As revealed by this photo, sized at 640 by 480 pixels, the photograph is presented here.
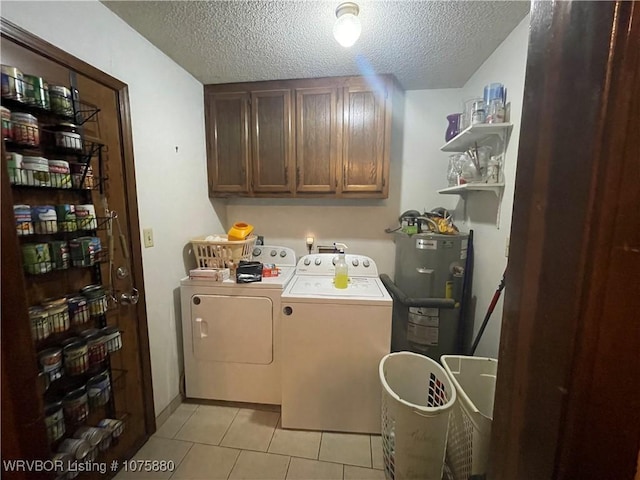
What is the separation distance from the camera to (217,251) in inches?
76.7

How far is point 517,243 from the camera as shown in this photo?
0.47 m

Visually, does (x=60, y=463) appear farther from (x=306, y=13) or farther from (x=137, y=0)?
(x=306, y=13)

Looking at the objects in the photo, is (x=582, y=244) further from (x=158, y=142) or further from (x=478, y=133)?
(x=158, y=142)

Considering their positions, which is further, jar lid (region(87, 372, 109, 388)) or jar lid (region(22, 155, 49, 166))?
jar lid (region(87, 372, 109, 388))

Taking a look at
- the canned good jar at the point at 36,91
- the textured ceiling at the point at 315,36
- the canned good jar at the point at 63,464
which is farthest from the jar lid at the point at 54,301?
the textured ceiling at the point at 315,36

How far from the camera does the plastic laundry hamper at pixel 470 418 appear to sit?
3.60ft

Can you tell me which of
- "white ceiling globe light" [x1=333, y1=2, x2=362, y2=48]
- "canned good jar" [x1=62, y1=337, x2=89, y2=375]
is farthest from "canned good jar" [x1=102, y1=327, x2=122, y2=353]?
"white ceiling globe light" [x1=333, y1=2, x2=362, y2=48]

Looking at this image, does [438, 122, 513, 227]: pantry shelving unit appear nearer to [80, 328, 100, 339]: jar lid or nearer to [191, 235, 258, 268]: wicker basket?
[191, 235, 258, 268]: wicker basket

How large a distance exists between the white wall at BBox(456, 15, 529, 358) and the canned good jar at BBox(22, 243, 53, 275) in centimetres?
219

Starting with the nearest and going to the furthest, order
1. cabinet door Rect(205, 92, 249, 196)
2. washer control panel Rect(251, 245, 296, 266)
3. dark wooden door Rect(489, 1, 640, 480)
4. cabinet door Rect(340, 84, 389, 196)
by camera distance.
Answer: dark wooden door Rect(489, 1, 640, 480) < cabinet door Rect(340, 84, 389, 196) < cabinet door Rect(205, 92, 249, 196) < washer control panel Rect(251, 245, 296, 266)

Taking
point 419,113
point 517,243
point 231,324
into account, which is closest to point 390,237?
point 419,113

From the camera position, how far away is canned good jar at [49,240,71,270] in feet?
3.51

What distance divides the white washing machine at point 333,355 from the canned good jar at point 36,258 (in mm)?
1083

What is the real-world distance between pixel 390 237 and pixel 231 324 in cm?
154
